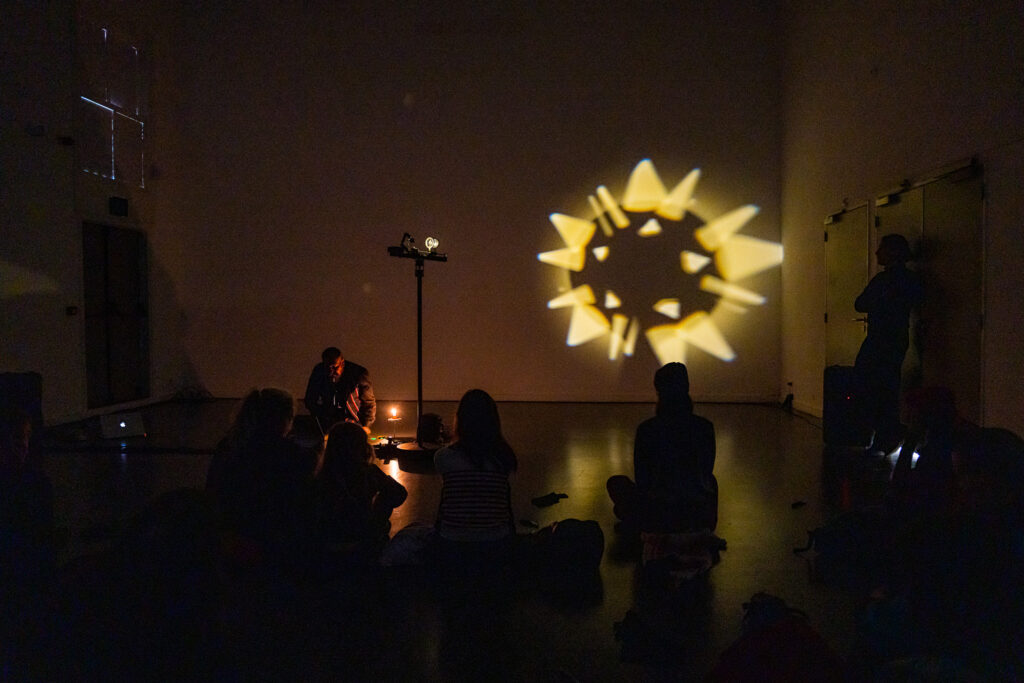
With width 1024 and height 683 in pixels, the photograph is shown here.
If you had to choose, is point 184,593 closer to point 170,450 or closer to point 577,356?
point 170,450

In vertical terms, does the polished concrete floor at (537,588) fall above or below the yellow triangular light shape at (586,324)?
below

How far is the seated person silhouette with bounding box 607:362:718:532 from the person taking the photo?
3.38 meters

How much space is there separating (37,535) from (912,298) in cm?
561

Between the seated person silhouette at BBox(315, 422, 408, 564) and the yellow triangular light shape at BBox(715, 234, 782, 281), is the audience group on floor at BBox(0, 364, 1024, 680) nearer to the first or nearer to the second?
the seated person silhouette at BBox(315, 422, 408, 564)

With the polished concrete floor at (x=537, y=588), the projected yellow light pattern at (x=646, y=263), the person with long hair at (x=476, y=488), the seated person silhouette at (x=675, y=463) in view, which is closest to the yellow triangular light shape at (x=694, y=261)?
the projected yellow light pattern at (x=646, y=263)

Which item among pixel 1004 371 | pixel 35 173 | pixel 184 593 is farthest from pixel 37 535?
pixel 35 173

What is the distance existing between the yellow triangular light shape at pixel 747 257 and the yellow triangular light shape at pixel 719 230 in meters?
0.08

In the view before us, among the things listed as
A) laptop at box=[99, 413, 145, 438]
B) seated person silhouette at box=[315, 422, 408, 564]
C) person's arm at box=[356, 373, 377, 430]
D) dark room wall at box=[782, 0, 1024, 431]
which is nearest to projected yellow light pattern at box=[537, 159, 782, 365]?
dark room wall at box=[782, 0, 1024, 431]

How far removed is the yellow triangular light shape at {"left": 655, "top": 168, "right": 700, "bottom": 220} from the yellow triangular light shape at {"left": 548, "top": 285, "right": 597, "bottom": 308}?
4.38ft

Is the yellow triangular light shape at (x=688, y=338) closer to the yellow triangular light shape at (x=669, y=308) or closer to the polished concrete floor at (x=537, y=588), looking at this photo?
the yellow triangular light shape at (x=669, y=308)

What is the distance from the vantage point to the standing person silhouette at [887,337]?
5.70 m

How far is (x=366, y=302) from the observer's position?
984cm

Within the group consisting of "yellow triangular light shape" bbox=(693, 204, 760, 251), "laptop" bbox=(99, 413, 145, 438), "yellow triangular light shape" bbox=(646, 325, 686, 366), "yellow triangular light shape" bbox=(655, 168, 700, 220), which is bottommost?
"laptop" bbox=(99, 413, 145, 438)

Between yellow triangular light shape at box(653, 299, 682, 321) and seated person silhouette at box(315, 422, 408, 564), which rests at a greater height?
yellow triangular light shape at box(653, 299, 682, 321)
